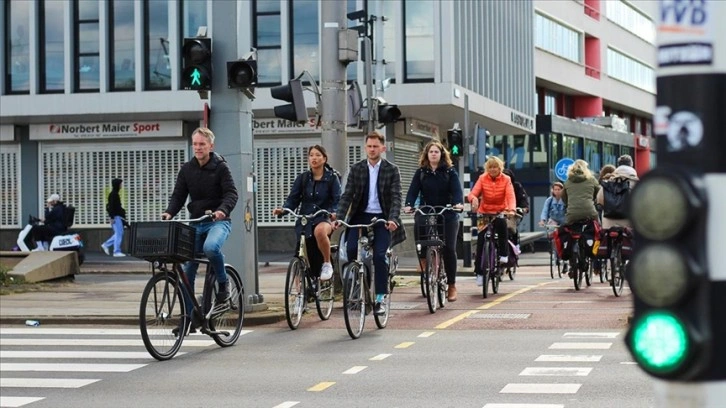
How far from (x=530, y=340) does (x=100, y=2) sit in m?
29.0

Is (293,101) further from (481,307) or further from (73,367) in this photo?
(73,367)

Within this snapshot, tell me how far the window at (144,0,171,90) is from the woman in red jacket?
71.7 feet

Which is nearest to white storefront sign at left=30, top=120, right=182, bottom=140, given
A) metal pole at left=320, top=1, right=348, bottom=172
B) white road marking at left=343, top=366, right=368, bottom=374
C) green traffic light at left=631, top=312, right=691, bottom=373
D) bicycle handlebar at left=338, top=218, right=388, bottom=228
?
metal pole at left=320, top=1, right=348, bottom=172

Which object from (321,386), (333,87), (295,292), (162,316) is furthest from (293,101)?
(321,386)

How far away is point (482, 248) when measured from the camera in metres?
17.6

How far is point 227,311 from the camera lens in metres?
12.1

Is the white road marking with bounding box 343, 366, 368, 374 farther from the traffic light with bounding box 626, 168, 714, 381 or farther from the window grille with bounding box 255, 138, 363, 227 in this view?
the window grille with bounding box 255, 138, 363, 227

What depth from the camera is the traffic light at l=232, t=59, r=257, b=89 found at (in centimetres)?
1451

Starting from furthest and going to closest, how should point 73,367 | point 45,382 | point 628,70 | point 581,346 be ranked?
point 628,70
point 581,346
point 73,367
point 45,382

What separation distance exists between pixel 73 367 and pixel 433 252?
556 cm

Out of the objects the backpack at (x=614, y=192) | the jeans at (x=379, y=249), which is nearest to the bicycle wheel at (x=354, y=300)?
the jeans at (x=379, y=249)

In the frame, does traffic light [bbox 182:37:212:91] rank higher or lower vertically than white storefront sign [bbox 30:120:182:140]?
lower

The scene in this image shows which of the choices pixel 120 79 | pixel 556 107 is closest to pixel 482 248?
pixel 120 79

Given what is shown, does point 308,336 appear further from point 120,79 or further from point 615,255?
point 120,79
